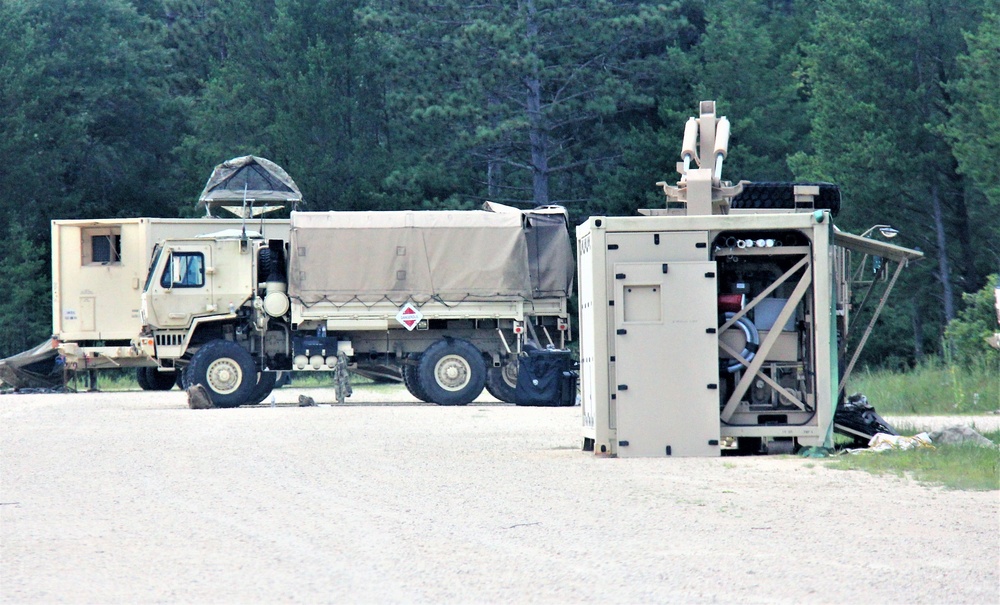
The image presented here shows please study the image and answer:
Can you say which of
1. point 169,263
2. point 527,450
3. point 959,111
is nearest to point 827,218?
point 527,450

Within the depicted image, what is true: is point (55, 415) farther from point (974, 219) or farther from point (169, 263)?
point (974, 219)

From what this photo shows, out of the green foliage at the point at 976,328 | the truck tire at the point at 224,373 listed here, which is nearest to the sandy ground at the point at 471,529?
the truck tire at the point at 224,373

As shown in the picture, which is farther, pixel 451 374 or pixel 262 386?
pixel 262 386

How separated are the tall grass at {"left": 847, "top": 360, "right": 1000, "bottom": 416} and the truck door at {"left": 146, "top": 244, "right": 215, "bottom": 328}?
36.2 feet

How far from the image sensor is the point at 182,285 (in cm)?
2509

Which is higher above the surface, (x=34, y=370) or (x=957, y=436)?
(x=34, y=370)

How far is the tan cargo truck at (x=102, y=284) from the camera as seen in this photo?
29.8m

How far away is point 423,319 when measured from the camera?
25016mm

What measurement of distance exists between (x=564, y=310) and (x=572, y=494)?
49.1 feet

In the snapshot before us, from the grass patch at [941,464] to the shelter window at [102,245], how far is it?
20538 millimetres

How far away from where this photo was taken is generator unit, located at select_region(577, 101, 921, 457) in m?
13.3

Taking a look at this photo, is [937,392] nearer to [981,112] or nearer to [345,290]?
[345,290]

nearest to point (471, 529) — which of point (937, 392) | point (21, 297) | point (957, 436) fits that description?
point (957, 436)

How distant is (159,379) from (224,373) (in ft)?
30.2
